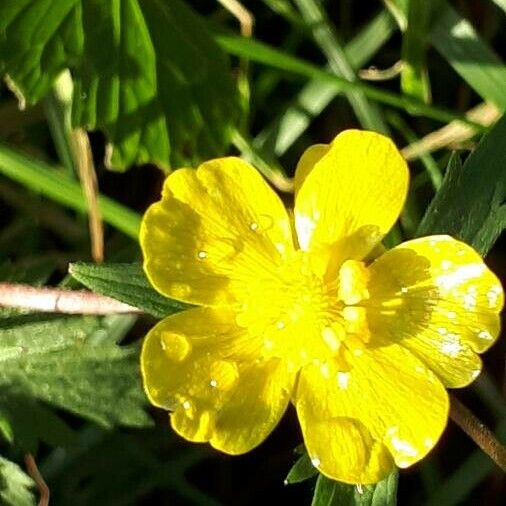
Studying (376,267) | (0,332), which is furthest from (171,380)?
(0,332)

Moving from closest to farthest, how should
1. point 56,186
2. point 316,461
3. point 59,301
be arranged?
point 316,461 < point 59,301 < point 56,186

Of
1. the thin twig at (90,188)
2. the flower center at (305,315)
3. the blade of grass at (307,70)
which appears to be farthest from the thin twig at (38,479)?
the blade of grass at (307,70)

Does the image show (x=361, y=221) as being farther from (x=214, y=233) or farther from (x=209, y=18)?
(x=209, y=18)

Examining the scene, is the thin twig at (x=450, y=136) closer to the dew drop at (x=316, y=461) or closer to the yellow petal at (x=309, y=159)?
the yellow petal at (x=309, y=159)

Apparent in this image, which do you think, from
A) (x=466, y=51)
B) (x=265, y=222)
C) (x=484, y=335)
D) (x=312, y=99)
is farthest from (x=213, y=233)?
(x=466, y=51)

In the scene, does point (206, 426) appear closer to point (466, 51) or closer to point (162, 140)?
point (162, 140)

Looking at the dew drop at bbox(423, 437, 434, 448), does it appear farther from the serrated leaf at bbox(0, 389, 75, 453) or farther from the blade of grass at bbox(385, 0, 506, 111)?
the blade of grass at bbox(385, 0, 506, 111)
